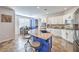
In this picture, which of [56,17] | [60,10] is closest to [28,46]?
[56,17]

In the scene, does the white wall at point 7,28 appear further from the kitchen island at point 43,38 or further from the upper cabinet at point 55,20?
the upper cabinet at point 55,20

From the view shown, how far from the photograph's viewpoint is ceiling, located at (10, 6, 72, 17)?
215 centimetres

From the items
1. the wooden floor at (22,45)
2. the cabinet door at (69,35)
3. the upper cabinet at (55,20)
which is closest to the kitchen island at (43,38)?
the wooden floor at (22,45)

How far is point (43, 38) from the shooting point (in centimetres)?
227

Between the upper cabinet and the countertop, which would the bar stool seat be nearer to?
the countertop

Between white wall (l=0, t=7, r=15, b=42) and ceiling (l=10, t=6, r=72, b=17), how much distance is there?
14 centimetres

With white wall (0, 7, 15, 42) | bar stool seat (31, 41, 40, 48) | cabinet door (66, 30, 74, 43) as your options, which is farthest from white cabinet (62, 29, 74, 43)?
white wall (0, 7, 15, 42)

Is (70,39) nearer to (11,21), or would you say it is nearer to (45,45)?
(45,45)

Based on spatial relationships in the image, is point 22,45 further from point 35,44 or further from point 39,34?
point 39,34

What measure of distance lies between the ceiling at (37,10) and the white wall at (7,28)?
14 centimetres

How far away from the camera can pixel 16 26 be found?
2.26 m

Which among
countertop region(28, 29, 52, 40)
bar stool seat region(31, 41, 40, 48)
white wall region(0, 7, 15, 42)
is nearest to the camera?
white wall region(0, 7, 15, 42)

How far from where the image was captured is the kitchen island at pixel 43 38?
86.4 inches

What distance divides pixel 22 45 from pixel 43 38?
0.51m
